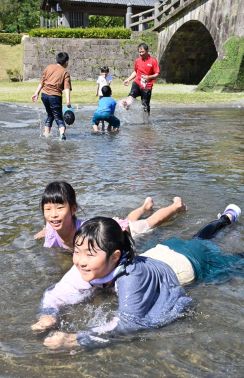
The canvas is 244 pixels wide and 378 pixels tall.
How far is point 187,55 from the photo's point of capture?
2820cm

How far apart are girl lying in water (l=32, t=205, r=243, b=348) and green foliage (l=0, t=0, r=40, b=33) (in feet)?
163

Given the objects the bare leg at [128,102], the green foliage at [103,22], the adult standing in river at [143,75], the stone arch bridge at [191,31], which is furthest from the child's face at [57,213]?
the green foliage at [103,22]

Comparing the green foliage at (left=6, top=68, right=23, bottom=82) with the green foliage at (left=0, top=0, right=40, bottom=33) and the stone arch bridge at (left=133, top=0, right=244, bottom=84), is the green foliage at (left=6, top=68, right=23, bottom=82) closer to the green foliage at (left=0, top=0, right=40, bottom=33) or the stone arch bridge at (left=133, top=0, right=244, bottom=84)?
the stone arch bridge at (left=133, top=0, right=244, bottom=84)

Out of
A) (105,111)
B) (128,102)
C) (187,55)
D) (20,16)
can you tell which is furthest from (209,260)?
(20,16)

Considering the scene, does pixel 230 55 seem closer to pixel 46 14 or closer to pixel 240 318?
pixel 240 318

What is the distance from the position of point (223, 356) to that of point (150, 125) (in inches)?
357

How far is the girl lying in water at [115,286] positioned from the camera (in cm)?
238

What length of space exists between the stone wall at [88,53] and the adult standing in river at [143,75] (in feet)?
55.1

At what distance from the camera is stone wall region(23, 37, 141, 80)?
27734 mm

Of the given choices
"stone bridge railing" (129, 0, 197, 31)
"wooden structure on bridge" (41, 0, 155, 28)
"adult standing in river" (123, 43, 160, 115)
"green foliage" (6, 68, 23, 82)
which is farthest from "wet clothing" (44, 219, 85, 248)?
"wooden structure on bridge" (41, 0, 155, 28)

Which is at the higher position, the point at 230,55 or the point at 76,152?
the point at 230,55

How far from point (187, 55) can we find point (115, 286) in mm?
27083

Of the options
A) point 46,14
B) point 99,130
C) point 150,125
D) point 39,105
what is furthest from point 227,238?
point 46,14

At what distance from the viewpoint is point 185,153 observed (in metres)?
7.53
